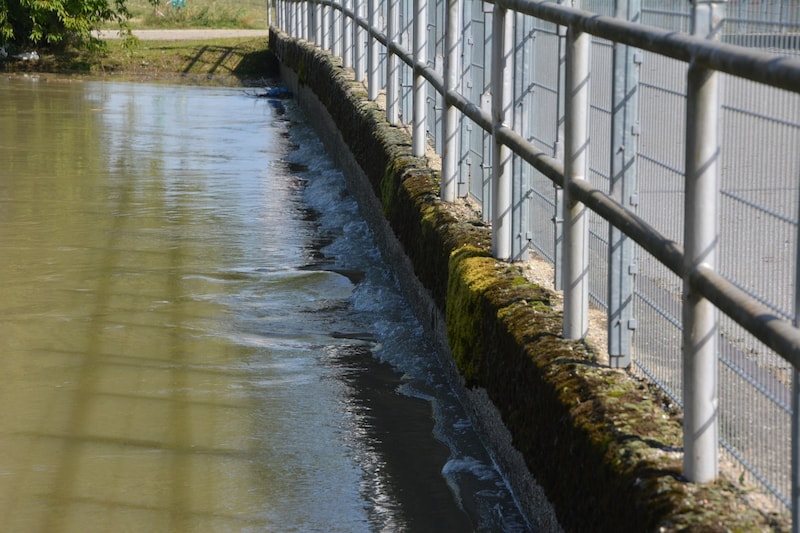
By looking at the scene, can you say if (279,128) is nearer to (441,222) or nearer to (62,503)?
(441,222)

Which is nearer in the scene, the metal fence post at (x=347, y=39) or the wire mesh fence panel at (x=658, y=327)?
the wire mesh fence panel at (x=658, y=327)

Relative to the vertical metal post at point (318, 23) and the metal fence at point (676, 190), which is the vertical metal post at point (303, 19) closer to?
the vertical metal post at point (318, 23)

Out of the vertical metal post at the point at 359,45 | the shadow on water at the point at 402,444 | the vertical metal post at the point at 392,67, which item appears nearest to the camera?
the shadow on water at the point at 402,444

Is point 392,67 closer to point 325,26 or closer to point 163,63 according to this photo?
point 325,26

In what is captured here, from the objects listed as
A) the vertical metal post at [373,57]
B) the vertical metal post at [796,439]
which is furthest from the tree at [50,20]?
the vertical metal post at [796,439]

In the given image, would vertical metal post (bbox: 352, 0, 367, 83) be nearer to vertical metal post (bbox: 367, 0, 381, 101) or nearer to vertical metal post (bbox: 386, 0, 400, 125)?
vertical metal post (bbox: 367, 0, 381, 101)

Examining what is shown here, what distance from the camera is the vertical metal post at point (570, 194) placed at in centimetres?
410

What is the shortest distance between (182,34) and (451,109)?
24.8 m

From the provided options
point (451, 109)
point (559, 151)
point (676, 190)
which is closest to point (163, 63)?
point (451, 109)

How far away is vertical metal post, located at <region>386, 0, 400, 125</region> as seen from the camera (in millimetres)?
9602

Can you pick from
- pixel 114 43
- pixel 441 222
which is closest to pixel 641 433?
pixel 441 222

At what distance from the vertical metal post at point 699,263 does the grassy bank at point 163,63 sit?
22829mm

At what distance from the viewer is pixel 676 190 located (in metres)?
3.60

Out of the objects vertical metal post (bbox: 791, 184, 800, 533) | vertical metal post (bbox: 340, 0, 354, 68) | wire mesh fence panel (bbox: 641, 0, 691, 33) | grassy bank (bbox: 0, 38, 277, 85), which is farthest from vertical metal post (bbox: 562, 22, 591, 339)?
grassy bank (bbox: 0, 38, 277, 85)
